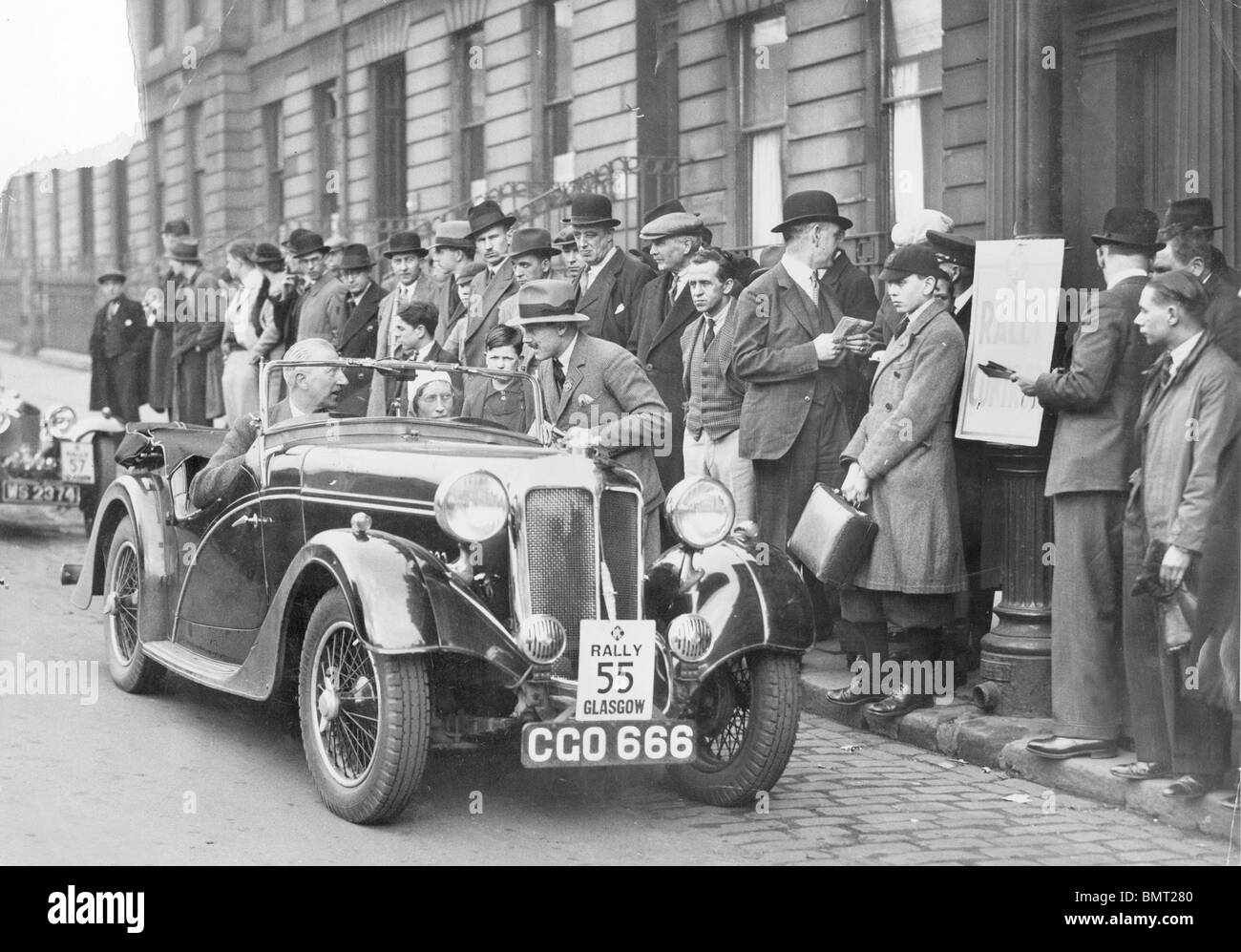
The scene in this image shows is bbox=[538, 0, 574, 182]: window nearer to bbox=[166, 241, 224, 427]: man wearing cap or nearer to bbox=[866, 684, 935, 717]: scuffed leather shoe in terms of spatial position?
bbox=[166, 241, 224, 427]: man wearing cap

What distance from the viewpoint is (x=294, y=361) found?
22.2 feet

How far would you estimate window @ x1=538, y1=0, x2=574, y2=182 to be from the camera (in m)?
14.5

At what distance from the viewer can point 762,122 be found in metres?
12.3

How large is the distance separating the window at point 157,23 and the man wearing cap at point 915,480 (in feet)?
16.7

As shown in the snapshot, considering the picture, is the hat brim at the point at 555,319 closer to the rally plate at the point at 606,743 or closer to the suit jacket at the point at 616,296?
the suit jacket at the point at 616,296

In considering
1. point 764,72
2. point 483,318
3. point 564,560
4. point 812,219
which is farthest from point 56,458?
point 564,560

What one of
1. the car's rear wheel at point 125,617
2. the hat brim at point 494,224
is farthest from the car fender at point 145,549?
the hat brim at point 494,224

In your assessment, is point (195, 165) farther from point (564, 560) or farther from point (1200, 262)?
point (1200, 262)

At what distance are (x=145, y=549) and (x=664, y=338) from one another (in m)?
3.01

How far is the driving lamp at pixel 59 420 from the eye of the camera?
1254 centimetres

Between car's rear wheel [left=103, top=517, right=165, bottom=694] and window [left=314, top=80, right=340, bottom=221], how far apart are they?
11574 millimetres
